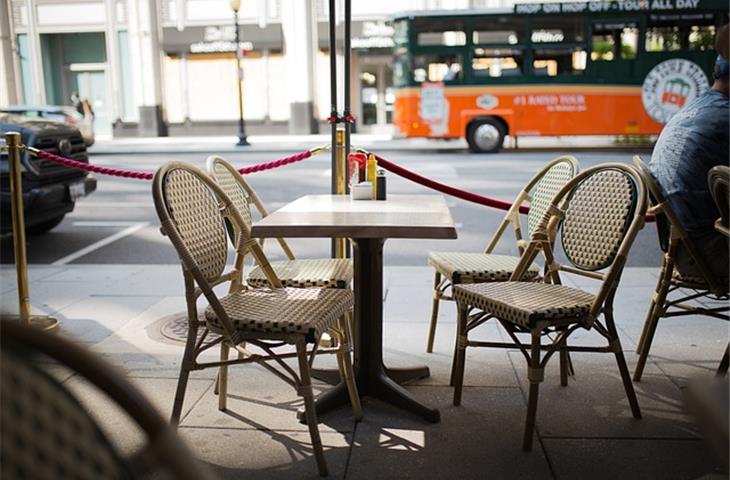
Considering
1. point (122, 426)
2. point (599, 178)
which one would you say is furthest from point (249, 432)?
point (599, 178)

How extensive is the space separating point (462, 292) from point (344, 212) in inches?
26.8

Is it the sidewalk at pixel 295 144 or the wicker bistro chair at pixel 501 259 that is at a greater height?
the wicker bistro chair at pixel 501 259

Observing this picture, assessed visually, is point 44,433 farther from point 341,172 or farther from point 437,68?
point 437,68

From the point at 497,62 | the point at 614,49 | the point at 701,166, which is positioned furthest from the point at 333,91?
the point at 614,49

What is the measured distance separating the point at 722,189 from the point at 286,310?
192cm

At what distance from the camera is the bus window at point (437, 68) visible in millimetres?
17344

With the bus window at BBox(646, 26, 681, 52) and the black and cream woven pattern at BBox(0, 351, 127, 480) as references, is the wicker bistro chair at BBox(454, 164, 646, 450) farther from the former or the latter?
the bus window at BBox(646, 26, 681, 52)

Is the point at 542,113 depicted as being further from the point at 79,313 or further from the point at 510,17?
the point at 79,313

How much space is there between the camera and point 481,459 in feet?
9.55

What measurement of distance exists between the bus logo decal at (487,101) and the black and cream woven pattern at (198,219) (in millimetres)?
14848

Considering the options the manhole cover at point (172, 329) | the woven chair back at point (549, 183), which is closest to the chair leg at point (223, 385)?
the manhole cover at point (172, 329)

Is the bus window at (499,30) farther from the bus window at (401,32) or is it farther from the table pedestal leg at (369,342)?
the table pedestal leg at (369,342)

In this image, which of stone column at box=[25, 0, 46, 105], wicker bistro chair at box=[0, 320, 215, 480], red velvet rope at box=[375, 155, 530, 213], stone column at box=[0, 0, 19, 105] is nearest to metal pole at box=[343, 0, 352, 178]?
red velvet rope at box=[375, 155, 530, 213]

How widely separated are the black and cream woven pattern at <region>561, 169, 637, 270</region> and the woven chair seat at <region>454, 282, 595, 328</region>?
0.25 meters
